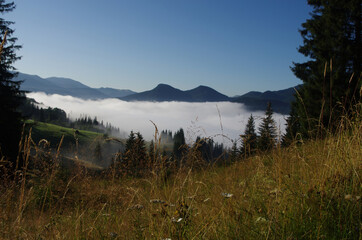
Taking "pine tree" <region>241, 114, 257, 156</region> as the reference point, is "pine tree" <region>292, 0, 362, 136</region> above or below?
above

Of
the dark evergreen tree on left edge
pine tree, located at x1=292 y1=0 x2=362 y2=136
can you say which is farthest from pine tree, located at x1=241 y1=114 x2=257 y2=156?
the dark evergreen tree on left edge

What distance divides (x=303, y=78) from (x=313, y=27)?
4068mm

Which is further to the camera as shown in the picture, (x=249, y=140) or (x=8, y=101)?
(x=8, y=101)

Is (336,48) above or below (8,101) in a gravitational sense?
above

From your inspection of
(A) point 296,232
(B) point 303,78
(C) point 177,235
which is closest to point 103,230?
(C) point 177,235

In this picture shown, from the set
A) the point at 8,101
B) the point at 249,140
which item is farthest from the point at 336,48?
the point at 8,101

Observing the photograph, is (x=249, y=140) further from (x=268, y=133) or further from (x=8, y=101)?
(x=8, y=101)

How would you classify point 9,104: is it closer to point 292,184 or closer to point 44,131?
point 292,184

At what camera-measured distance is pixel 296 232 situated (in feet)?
5.01

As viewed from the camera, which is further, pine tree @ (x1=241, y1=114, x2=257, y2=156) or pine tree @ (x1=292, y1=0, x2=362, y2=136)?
pine tree @ (x1=292, y1=0, x2=362, y2=136)

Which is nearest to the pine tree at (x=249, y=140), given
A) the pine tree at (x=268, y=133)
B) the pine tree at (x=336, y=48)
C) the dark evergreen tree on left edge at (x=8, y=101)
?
the pine tree at (x=268, y=133)

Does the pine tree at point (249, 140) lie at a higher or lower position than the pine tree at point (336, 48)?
lower

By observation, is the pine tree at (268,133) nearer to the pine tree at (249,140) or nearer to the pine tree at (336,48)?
the pine tree at (249,140)

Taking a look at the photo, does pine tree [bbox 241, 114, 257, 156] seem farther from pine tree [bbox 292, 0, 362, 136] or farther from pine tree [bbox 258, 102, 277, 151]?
pine tree [bbox 292, 0, 362, 136]
